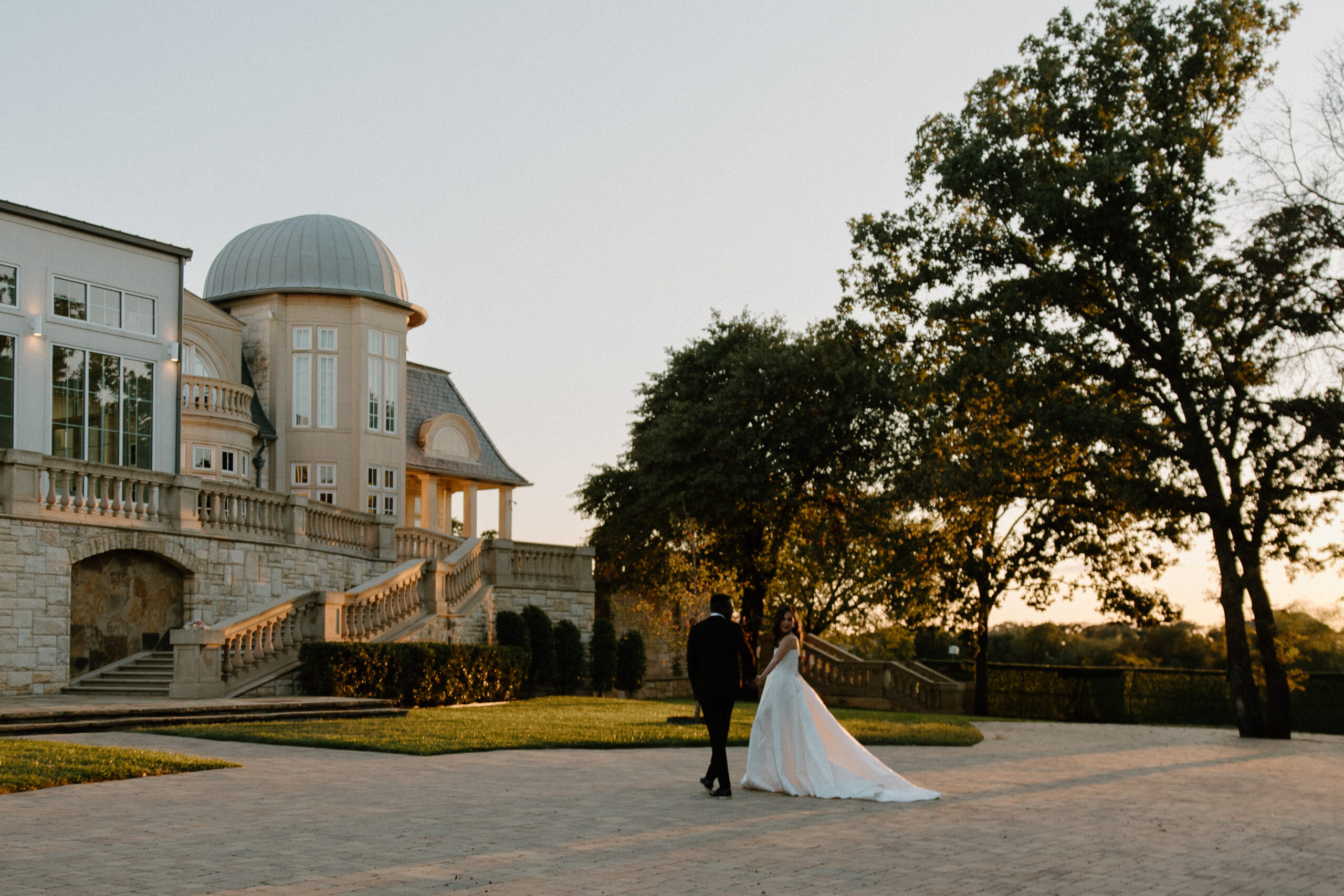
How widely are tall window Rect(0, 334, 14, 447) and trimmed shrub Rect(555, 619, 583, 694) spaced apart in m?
13.2

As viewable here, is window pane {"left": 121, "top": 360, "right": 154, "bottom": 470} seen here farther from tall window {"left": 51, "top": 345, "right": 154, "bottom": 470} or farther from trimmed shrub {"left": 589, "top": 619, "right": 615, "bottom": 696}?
trimmed shrub {"left": 589, "top": 619, "right": 615, "bottom": 696}

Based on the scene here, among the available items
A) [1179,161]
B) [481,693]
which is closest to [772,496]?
[481,693]

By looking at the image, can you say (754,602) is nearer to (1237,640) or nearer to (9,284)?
(1237,640)

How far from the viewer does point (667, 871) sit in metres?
7.26

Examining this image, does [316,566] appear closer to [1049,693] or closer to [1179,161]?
[1179,161]

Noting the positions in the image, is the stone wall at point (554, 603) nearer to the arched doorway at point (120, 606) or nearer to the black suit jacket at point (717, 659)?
the arched doorway at point (120, 606)

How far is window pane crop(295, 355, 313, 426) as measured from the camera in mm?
37031

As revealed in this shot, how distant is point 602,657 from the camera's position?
32844 millimetres

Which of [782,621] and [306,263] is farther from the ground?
[306,263]

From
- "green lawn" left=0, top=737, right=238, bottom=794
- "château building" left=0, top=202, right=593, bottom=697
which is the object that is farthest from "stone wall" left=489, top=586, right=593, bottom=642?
"green lawn" left=0, top=737, right=238, bottom=794

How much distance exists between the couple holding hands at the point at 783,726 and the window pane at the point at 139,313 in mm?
21597

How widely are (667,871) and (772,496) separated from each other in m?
29.0

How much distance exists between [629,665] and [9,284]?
18.2 m

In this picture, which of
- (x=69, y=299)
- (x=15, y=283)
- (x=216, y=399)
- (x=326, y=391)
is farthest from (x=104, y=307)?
(x=326, y=391)
